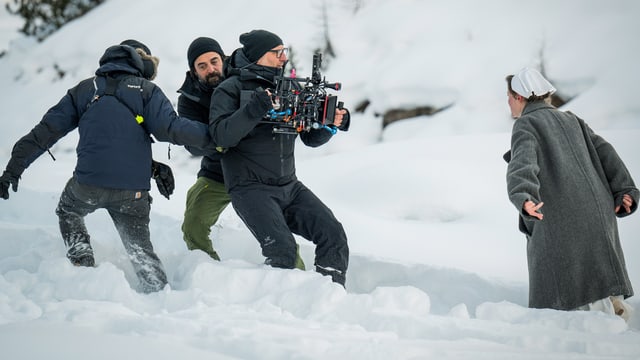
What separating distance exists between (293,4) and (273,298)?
16886 millimetres

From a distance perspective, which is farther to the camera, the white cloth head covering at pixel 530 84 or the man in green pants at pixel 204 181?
the man in green pants at pixel 204 181

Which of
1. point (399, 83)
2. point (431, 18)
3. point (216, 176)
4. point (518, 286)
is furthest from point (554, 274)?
point (431, 18)

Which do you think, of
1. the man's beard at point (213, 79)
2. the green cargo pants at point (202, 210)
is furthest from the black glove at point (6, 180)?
the man's beard at point (213, 79)

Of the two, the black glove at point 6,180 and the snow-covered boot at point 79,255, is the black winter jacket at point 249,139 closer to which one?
the snow-covered boot at point 79,255

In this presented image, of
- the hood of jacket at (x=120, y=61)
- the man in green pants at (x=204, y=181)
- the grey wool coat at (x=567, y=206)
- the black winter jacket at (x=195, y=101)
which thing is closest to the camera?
the grey wool coat at (x=567, y=206)

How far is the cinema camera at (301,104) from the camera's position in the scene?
414 centimetres

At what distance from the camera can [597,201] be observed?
12.5 feet

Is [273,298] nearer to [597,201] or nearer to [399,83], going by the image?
[597,201]

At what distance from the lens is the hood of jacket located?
13.5ft

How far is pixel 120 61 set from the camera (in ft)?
13.7

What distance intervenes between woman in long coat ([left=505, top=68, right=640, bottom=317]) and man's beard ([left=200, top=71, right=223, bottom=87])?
6.91 ft

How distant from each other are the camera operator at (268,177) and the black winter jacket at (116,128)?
28 cm

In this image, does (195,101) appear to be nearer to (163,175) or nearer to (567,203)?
(163,175)

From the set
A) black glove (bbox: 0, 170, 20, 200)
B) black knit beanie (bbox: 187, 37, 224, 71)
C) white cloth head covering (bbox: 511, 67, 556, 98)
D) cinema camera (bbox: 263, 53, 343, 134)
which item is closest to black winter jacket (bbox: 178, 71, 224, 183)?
black knit beanie (bbox: 187, 37, 224, 71)
